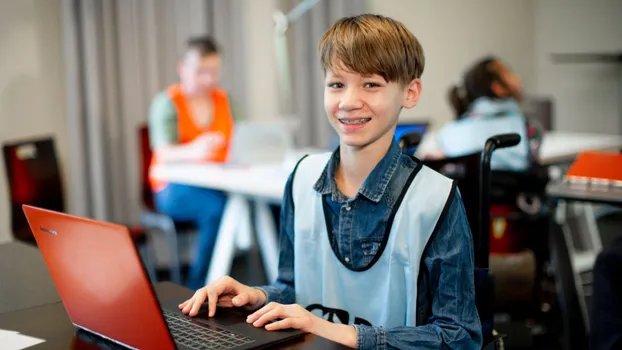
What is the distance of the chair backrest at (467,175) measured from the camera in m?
1.63

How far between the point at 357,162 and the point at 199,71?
230cm

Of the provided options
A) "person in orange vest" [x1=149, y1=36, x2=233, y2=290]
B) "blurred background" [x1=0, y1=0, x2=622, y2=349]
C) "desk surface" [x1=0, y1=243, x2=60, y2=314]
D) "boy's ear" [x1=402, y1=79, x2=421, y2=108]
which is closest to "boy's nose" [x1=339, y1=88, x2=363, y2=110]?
"boy's ear" [x1=402, y1=79, x2=421, y2=108]

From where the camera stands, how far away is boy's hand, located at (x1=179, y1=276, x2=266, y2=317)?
3.88 feet

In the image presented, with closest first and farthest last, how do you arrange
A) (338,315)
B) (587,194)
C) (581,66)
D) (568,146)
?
(338,315) < (587,194) < (568,146) < (581,66)

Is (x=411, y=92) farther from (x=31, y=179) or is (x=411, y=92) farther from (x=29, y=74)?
(x=29, y=74)

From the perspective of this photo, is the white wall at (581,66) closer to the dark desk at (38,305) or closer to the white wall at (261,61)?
the white wall at (261,61)

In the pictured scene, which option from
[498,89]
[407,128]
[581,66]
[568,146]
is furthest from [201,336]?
[581,66]

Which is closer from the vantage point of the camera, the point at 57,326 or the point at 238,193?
the point at 57,326

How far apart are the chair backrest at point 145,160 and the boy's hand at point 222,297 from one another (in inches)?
97.9

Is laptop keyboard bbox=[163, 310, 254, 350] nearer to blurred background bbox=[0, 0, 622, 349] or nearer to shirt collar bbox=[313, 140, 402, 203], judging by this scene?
shirt collar bbox=[313, 140, 402, 203]

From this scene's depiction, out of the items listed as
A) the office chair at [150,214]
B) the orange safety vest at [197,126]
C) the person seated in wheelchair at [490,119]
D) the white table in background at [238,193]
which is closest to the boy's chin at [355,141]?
the white table in background at [238,193]

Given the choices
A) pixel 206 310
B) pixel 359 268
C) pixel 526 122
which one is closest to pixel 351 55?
pixel 359 268

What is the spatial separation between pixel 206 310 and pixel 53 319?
10.1 inches

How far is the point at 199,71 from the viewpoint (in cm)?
351
